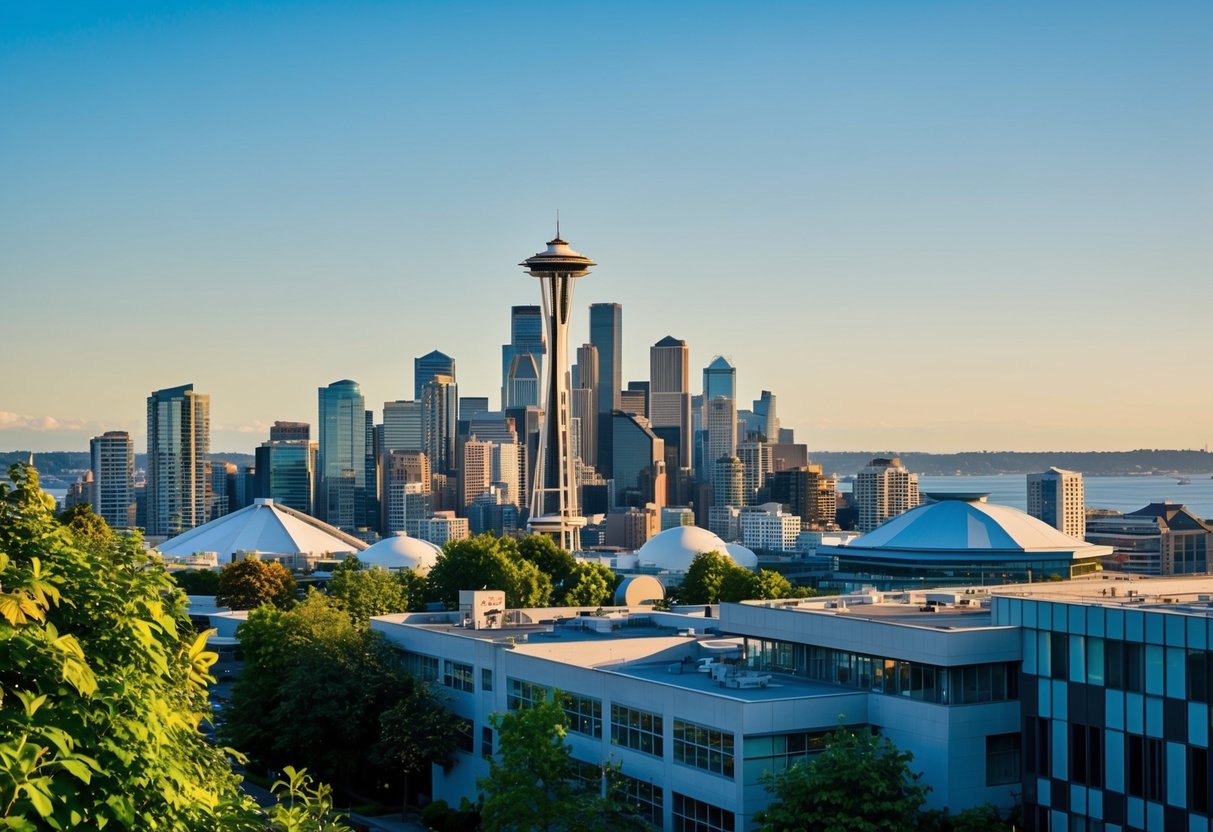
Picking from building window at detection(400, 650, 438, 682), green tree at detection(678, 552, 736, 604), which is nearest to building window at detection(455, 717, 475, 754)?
building window at detection(400, 650, 438, 682)

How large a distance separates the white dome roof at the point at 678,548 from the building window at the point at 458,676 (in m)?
106

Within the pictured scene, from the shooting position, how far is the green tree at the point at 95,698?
12.7 meters

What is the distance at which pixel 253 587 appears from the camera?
122812 millimetres

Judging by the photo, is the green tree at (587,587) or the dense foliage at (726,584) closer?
the dense foliage at (726,584)

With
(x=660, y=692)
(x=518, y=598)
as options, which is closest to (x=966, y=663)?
(x=660, y=692)

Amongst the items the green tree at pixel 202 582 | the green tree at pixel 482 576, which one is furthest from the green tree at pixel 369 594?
the green tree at pixel 202 582

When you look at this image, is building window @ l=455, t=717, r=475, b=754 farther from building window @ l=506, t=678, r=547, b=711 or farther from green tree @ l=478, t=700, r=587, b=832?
green tree @ l=478, t=700, r=587, b=832

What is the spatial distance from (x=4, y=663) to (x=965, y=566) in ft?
351

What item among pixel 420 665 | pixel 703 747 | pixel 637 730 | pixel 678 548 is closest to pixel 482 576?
pixel 420 665

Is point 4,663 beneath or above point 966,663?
above

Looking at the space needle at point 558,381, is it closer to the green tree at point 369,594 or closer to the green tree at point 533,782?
the green tree at point 369,594

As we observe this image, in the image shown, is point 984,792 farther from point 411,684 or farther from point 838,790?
point 411,684

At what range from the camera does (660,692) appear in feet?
146

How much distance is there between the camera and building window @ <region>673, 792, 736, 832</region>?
4134 centimetres
